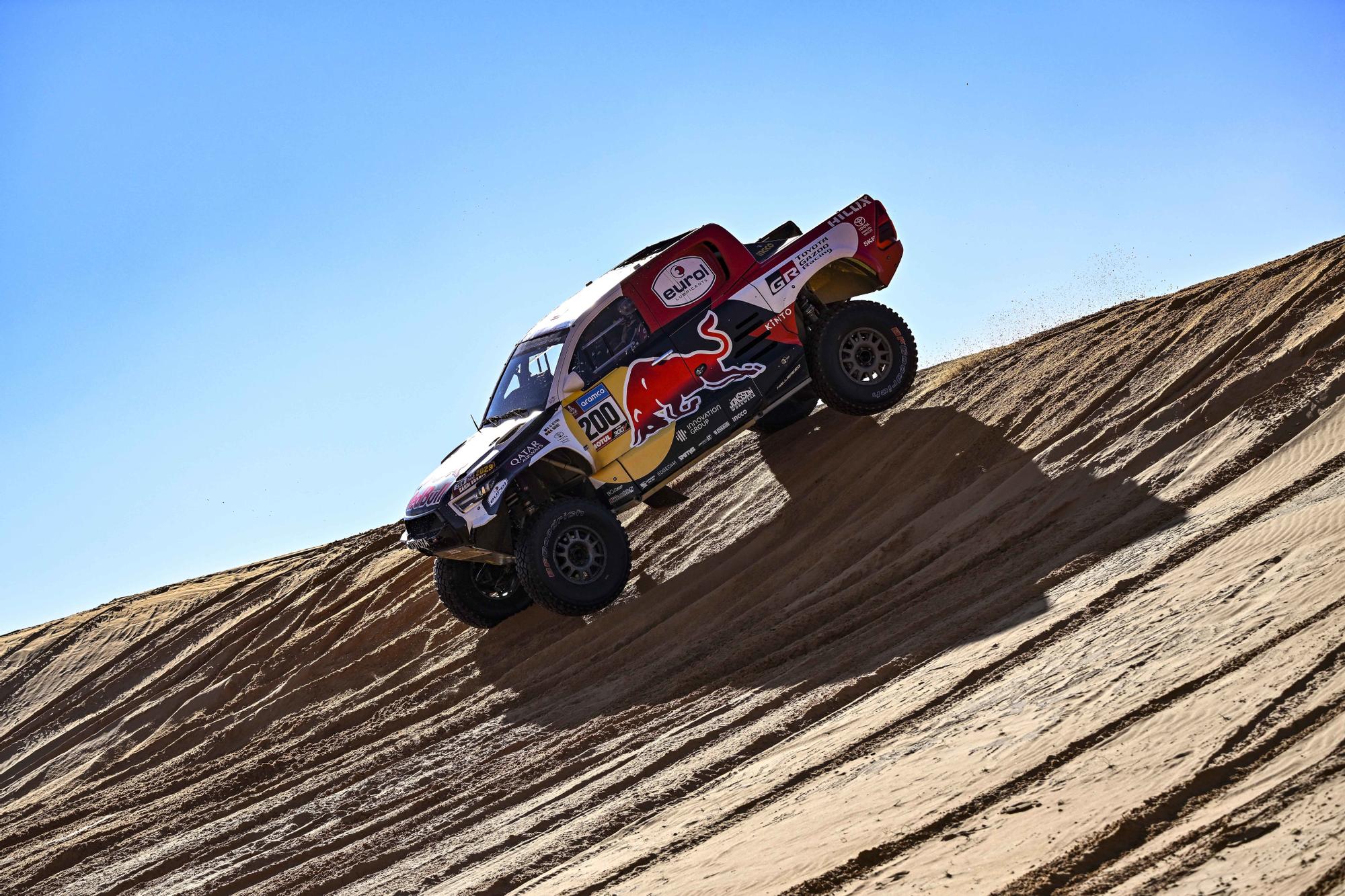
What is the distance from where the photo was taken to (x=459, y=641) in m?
10.3

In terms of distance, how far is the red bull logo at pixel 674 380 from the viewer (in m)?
9.24

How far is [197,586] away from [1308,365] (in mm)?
14345

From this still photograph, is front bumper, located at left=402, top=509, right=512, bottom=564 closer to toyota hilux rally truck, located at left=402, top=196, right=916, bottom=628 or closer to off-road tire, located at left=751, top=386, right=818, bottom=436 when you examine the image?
toyota hilux rally truck, located at left=402, top=196, right=916, bottom=628

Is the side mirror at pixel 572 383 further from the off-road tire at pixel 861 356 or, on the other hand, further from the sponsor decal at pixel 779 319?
the off-road tire at pixel 861 356

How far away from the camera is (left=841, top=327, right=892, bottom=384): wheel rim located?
9.95m

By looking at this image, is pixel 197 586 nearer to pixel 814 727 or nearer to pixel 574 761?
pixel 574 761

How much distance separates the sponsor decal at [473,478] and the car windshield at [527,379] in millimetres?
686

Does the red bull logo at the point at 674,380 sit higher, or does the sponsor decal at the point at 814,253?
the sponsor decal at the point at 814,253

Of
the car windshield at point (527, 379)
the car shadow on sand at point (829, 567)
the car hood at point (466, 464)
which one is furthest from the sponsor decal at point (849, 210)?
the car hood at point (466, 464)

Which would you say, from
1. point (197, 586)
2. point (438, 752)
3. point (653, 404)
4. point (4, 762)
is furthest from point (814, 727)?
point (197, 586)

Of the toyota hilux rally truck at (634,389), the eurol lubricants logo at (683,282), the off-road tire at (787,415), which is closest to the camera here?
the toyota hilux rally truck at (634,389)

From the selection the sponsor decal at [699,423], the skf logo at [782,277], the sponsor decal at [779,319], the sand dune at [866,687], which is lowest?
the sand dune at [866,687]

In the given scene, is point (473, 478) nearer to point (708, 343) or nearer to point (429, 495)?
point (429, 495)

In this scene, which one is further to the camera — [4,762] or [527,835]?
[4,762]
